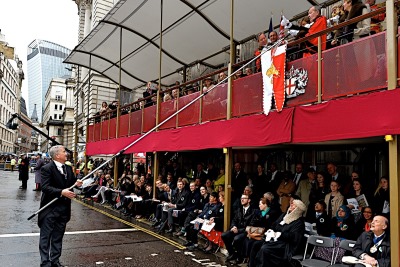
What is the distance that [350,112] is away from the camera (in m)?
5.93

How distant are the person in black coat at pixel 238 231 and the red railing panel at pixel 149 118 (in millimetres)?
6005

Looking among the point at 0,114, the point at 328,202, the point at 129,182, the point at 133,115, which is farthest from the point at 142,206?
the point at 0,114

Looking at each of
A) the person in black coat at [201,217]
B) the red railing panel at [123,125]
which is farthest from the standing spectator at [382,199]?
the red railing panel at [123,125]

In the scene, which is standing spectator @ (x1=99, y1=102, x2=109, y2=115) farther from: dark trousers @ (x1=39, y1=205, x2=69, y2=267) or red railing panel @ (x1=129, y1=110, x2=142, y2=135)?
dark trousers @ (x1=39, y1=205, x2=69, y2=267)

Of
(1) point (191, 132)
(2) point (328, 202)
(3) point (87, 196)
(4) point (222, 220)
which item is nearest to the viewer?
(2) point (328, 202)

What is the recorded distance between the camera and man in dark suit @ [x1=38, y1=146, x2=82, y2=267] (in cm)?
607

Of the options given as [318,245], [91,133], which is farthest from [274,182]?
[91,133]

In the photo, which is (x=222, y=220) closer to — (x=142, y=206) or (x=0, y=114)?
(x=142, y=206)

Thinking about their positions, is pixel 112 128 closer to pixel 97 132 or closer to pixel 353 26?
pixel 97 132

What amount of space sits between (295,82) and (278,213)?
2770 mm

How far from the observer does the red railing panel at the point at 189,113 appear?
10.6 m

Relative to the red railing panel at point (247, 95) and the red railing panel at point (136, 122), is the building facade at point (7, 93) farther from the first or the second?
the red railing panel at point (247, 95)

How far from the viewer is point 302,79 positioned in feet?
23.0

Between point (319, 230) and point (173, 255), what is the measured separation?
323 centimetres
